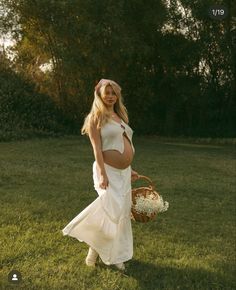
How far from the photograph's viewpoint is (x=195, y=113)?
22109 millimetres

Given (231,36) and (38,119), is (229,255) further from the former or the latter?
(231,36)

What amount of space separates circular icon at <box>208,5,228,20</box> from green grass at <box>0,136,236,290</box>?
9.31 m

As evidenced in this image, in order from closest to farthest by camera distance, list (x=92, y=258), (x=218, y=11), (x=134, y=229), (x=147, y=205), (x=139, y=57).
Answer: (x=147, y=205) → (x=92, y=258) → (x=134, y=229) → (x=218, y=11) → (x=139, y=57)

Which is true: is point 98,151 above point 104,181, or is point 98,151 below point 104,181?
above

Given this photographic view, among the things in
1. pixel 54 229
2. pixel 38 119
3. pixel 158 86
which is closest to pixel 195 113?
pixel 158 86

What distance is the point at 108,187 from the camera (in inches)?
192

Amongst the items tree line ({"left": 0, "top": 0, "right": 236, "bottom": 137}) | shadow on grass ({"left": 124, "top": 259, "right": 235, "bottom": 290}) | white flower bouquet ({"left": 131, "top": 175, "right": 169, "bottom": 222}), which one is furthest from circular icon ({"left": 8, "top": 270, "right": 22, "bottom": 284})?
tree line ({"left": 0, "top": 0, "right": 236, "bottom": 137})

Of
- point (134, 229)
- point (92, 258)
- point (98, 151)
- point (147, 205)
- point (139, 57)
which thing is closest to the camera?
point (98, 151)

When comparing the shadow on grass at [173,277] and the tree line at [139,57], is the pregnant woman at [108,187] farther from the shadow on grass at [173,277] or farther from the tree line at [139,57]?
the tree line at [139,57]

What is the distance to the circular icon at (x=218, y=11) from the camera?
19875 millimetres

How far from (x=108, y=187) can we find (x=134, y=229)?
1.94 metres

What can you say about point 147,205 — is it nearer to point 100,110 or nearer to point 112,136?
point 112,136

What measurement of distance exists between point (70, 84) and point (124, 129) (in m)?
16.5

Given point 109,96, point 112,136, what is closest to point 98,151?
point 112,136
